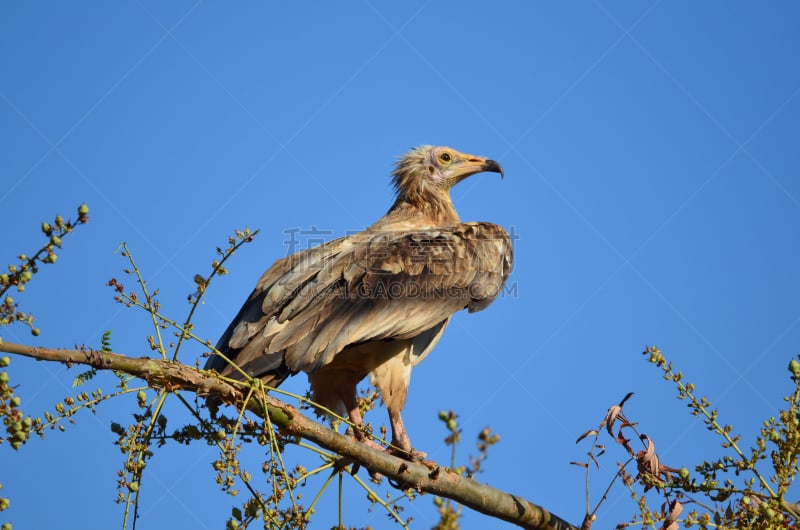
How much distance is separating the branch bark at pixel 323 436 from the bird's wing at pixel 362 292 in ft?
3.85

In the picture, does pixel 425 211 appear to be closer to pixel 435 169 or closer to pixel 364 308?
pixel 435 169

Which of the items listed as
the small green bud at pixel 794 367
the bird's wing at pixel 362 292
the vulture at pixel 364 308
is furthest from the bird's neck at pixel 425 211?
the small green bud at pixel 794 367

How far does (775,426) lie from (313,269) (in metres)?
3.74

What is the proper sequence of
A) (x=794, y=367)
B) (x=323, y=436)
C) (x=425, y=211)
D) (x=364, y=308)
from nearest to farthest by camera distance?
(x=794, y=367) → (x=323, y=436) → (x=364, y=308) → (x=425, y=211)

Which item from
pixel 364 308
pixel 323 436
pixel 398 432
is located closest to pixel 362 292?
pixel 364 308

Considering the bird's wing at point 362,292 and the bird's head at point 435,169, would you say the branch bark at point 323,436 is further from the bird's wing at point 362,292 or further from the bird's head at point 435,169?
the bird's head at point 435,169

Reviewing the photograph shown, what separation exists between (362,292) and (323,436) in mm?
2142

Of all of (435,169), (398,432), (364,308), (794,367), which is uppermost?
(435,169)

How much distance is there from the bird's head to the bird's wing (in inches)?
61.6

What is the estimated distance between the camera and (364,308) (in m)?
6.35

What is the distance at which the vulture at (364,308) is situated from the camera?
594 centimetres

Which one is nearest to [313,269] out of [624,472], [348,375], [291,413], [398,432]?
[348,375]

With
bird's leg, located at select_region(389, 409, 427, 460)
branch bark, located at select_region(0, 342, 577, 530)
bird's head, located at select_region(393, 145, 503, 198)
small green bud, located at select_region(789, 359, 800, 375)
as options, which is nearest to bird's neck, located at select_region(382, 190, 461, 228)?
bird's head, located at select_region(393, 145, 503, 198)

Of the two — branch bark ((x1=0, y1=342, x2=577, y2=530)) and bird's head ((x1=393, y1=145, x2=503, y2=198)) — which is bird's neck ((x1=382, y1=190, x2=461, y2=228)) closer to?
bird's head ((x1=393, y1=145, x2=503, y2=198))
